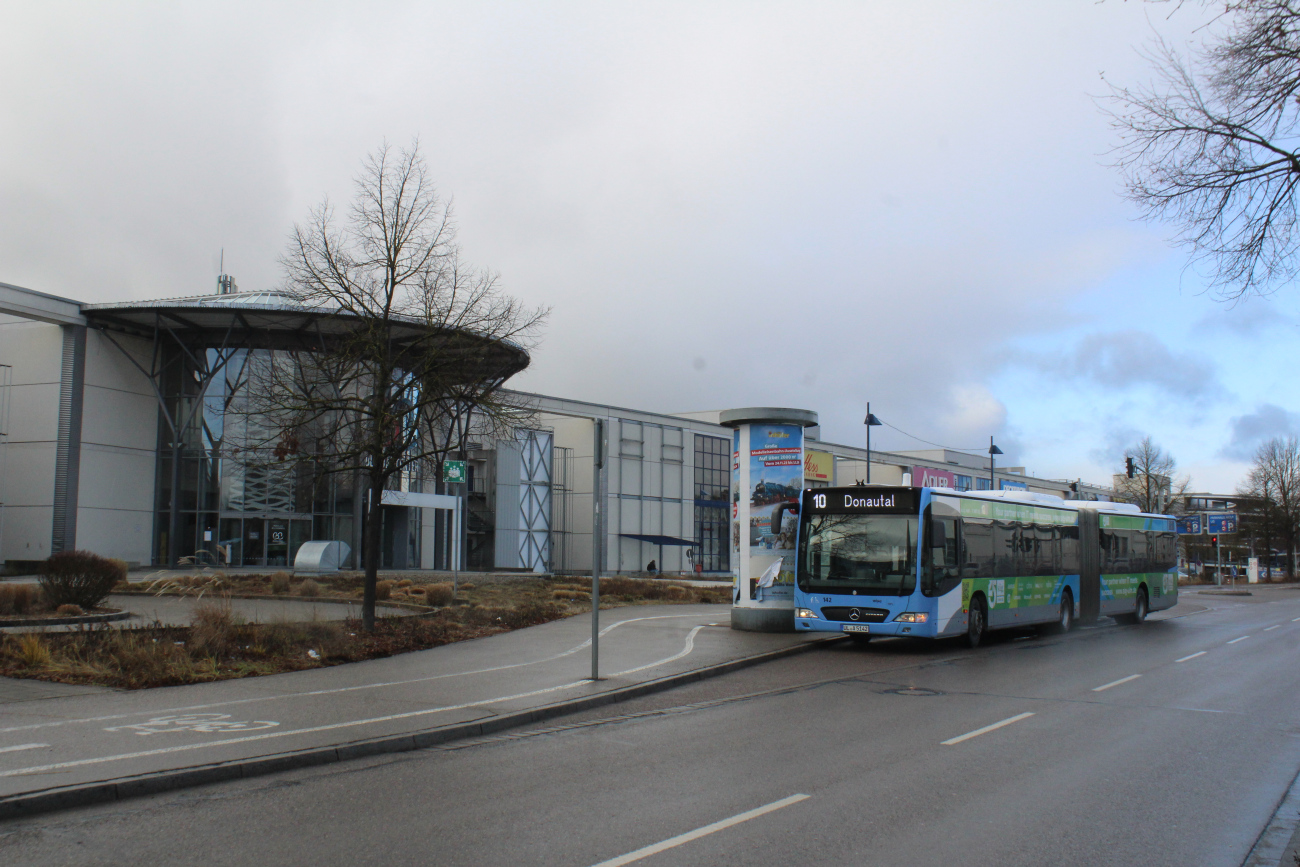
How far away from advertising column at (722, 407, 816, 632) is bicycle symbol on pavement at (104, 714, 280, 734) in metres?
11.8

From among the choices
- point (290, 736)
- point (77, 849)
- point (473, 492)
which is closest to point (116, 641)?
point (290, 736)

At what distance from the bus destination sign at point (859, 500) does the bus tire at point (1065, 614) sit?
23.5 ft

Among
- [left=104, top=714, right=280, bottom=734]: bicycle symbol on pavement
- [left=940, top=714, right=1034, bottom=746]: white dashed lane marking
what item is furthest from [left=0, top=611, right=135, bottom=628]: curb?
[left=940, top=714, right=1034, bottom=746]: white dashed lane marking

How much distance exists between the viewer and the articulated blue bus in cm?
1684

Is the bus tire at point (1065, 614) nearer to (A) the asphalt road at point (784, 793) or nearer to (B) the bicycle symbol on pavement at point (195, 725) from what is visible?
(A) the asphalt road at point (784, 793)

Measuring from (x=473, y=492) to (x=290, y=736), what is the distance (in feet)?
170

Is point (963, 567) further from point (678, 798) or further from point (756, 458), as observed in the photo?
point (678, 798)

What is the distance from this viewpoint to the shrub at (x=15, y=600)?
1786 centimetres

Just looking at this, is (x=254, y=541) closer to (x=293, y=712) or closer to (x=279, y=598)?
(x=279, y=598)

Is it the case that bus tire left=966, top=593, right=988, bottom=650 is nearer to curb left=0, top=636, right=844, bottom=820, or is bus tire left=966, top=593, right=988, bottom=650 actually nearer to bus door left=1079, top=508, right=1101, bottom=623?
bus door left=1079, top=508, right=1101, bottom=623

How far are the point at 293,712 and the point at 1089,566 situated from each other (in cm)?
1980

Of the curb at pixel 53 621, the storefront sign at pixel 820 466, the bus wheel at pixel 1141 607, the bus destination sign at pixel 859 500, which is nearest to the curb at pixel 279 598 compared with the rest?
the curb at pixel 53 621

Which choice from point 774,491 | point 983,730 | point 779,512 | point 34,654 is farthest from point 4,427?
point 983,730

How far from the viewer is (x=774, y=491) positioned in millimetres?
19656
